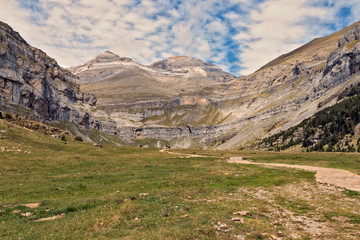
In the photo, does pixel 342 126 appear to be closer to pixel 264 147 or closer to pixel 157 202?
pixel 264 147

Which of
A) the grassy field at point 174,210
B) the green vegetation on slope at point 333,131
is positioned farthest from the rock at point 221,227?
the green vegetation on slope at point 333,131

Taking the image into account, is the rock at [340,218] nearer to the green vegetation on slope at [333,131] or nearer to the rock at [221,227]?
the rock at [221,227]

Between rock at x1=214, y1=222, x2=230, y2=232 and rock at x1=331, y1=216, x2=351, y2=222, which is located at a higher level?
rock at x1=331, y1=216, x2=351, y2=222

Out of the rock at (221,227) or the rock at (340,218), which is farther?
the rock at (340,218)

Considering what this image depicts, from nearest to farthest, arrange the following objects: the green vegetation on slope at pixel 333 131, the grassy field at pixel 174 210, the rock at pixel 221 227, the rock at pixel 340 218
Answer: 1. the grassy field at pixel 174 210
2. the rock at pixel 221 227
3. the rock at pixel 340 218
4. the green vegetation on slope at pixel 333 131

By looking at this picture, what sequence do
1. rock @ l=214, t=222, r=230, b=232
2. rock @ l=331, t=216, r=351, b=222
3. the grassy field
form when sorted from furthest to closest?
rock @ l=331, t=216, r=351, b=222, rock @ l=214, t=222, r=230, b=232, the grassy field

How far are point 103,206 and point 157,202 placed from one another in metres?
4.21

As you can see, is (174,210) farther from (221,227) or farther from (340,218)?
(340,218)

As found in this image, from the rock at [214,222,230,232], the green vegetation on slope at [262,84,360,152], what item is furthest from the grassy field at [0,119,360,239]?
the green vegetation on slope at [262,84,360,152]

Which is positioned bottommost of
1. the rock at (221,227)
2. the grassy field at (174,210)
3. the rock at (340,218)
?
the grassy field at (174,210)

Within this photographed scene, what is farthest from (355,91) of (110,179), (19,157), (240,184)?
(19,157)

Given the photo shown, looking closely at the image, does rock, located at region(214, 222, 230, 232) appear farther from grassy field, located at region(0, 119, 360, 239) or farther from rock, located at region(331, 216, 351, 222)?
rock, located at region(331, 216, 351, 222)

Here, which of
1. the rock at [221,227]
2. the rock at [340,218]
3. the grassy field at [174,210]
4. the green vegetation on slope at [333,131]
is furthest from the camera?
the green vegetation on slope at [333,131]

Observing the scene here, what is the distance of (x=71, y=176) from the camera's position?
93.2 feet
